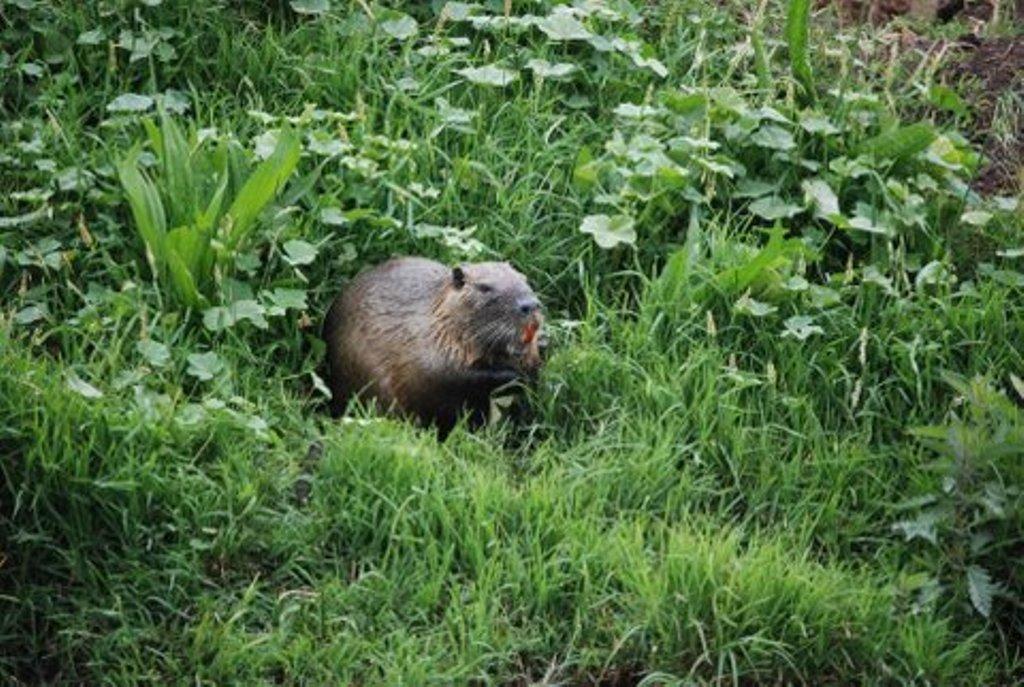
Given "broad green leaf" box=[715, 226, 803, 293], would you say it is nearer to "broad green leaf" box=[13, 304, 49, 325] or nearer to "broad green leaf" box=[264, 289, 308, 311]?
"broad green leaf" box=[264, 289, 308, 311]

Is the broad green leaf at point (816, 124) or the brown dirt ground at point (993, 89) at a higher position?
the broad green leaf at point (816, 124)

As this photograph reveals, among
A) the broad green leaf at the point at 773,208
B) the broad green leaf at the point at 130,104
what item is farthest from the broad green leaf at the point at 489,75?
the broad green leaf at the point at 130,104

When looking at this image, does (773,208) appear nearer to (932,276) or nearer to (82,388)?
(932,276)

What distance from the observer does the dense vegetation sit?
17.2 feet

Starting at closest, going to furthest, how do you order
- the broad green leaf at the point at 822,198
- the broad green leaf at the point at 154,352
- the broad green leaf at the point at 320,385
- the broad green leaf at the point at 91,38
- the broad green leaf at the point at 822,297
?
1. the broad green leaf at the point at 154,352
2. the broad green leaf at the point at 320,385
3. the broad green leaf at the point at 822,297
4. the broad green leaf at the point at 822,198
5. the broad green leaf at the point at 91,38

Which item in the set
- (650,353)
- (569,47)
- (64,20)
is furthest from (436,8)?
(650,353)

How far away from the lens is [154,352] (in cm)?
569

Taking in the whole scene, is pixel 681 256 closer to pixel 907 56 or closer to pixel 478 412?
pixel 478 412

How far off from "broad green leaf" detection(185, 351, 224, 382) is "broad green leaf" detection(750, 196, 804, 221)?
6.19 ft

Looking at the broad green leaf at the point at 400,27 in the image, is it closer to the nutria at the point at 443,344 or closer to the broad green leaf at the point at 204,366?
the nutria at the point at 443,344

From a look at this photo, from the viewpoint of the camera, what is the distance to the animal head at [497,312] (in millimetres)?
5941

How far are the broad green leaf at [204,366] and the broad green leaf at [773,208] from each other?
1887mm

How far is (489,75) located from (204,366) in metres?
1.72

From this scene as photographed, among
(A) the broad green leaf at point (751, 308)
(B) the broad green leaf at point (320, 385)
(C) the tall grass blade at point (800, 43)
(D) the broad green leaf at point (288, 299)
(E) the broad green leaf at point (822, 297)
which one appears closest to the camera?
(B) the broad green leaf at point (320, 385)
